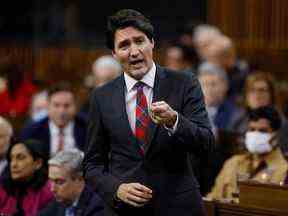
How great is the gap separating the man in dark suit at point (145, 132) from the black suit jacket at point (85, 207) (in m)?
1.46

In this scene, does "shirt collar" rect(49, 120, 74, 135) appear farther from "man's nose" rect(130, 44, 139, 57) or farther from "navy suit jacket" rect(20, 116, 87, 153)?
"man's nose" rect(130, 44, 139, 57)

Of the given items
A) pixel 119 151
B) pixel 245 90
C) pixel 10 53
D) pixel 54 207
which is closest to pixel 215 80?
A: pixel 245 90

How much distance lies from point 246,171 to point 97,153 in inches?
94.0

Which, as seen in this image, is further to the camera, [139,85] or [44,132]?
[44,132]

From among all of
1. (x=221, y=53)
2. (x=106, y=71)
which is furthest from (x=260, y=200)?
(x=221, y=53)

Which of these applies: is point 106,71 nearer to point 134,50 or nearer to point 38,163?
point 38,163

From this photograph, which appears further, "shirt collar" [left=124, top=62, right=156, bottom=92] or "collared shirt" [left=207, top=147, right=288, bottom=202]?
"collared shirt" [left=207, top=147, right=288, bottom=202]

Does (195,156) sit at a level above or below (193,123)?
below

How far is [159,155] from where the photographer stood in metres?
4.05

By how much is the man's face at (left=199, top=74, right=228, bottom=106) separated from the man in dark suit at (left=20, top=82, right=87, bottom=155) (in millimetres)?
1066

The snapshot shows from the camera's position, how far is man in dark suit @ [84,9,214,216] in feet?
13.3

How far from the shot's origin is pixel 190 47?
10.4m

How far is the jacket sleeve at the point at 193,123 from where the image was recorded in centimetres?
385

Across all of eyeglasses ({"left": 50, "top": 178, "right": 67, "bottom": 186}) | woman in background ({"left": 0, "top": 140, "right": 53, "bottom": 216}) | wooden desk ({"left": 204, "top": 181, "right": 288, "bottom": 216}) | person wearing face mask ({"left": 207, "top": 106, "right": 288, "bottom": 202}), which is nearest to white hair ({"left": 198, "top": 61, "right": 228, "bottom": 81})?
person wearing face mask ({"left": 207, "top": 106, "right": 288, "bottom": 202})
